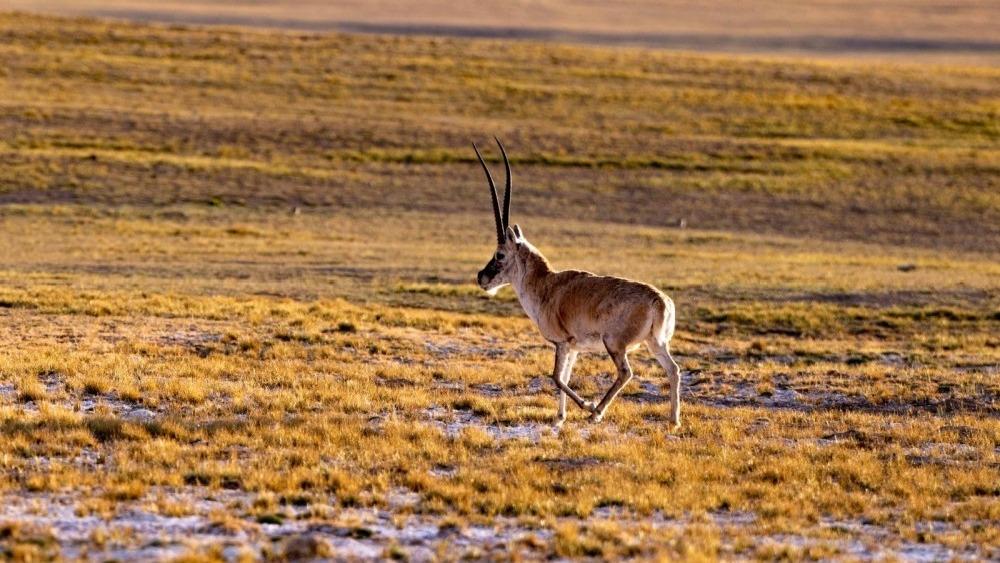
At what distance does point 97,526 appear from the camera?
9.89 m

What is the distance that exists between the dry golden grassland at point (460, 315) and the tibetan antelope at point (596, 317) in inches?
23.2

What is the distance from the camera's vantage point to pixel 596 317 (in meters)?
14.9

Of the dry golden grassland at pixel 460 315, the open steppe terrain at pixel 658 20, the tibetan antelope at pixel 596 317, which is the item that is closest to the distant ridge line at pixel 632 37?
the open steppe terrain at pixel 658 20

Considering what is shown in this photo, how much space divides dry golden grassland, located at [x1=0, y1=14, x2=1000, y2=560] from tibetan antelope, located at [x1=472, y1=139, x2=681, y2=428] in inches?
23.2

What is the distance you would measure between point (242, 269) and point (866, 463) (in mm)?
22757

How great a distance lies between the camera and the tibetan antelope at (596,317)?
14695 millimetres

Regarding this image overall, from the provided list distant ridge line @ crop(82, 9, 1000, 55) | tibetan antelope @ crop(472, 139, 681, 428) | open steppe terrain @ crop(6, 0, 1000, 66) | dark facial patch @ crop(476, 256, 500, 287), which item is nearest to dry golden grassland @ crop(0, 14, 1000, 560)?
tibetan antelope @ crop(472, 139, 681, 428)

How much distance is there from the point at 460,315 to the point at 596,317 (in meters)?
12.0

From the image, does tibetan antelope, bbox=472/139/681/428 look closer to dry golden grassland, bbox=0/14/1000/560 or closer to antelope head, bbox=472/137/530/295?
antelope head, bbox=472/137/530/295

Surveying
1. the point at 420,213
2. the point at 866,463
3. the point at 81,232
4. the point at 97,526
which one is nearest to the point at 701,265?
the point at 420,213

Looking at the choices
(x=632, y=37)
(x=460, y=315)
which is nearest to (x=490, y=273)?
(x=460, y=315)

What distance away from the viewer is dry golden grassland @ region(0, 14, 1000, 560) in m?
10.9

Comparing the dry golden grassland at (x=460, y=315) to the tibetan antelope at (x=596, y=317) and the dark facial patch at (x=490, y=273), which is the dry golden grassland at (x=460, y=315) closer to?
the tibetan antelope at (x=596, y=317)

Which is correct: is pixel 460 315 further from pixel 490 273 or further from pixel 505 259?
pixel 505 259
